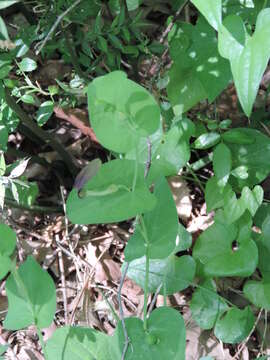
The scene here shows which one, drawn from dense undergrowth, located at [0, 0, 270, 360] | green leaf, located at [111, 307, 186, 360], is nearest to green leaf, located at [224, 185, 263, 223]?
dense undergrowth, located at [0, 0, 270, 360]

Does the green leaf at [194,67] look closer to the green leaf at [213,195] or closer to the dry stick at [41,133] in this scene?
the green leaf at [213,195]

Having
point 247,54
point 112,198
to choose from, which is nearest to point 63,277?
point 112,198

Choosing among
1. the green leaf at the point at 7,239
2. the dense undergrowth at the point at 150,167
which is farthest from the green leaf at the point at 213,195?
the green leaf at the point at 7,239

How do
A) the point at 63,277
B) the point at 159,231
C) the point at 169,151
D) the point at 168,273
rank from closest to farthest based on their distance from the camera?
the point at 159,231 → the point at 169,151 → the point at 168,273 → the point at 63,277

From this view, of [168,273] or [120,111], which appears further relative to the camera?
[168,273]

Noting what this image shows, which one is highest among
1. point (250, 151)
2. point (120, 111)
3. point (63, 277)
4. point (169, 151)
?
point (120, 111)

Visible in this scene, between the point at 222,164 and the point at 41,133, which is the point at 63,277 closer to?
the point at 41,133
